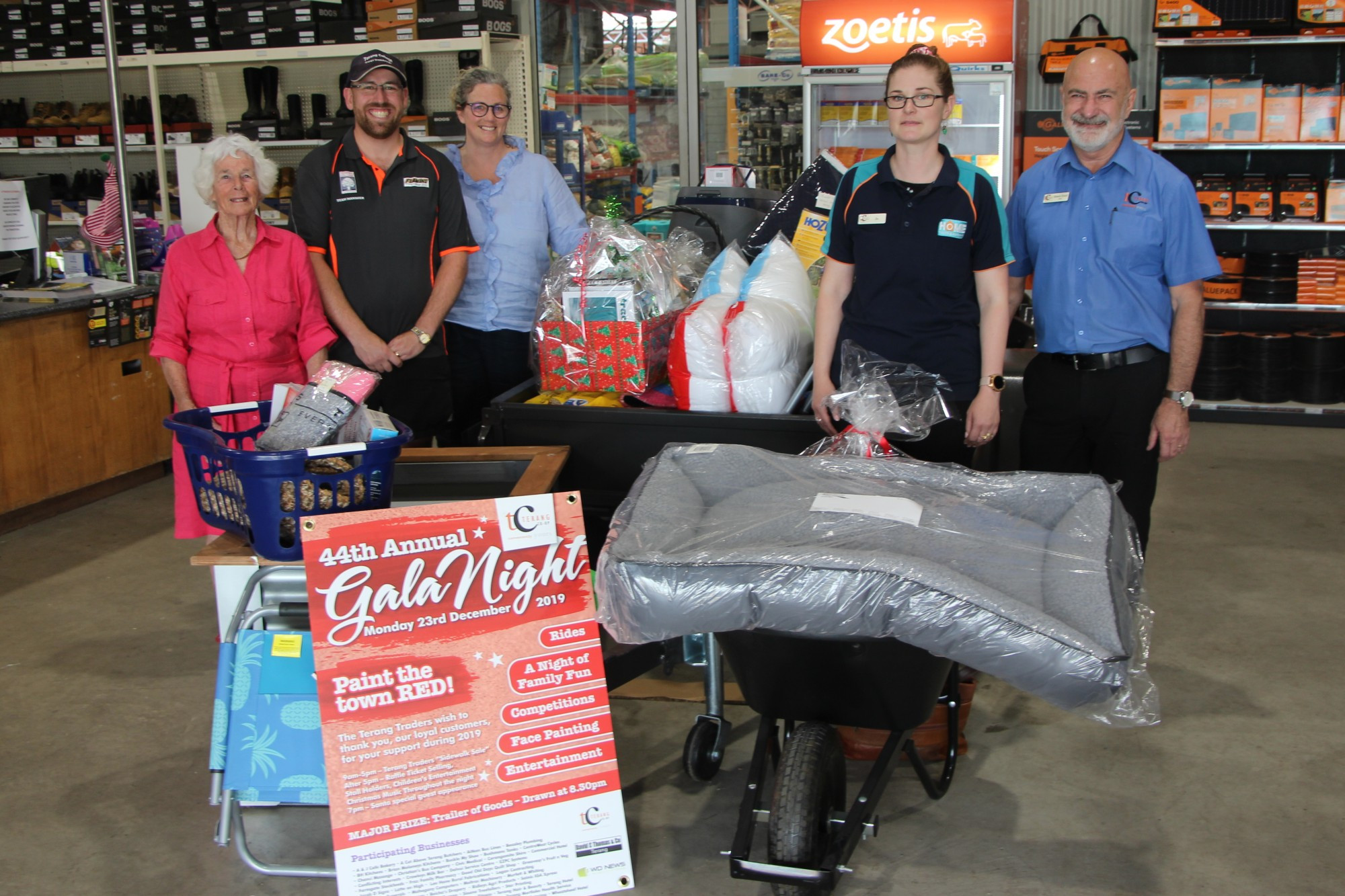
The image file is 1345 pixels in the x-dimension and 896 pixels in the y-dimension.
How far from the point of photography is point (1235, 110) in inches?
233

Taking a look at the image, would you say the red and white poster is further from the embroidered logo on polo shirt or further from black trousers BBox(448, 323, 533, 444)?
black trousers BBox(448, 323, 533, 444)

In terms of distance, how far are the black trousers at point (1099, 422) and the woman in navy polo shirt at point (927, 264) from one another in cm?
35

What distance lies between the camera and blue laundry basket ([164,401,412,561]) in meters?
2.12

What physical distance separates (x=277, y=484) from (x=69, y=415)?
10.6 ft

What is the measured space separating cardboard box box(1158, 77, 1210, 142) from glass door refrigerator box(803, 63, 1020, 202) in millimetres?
756

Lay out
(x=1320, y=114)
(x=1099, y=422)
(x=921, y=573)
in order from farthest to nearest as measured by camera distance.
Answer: (x=1320, y=114)
(x=1099, y=422)
(x=921, y=573)

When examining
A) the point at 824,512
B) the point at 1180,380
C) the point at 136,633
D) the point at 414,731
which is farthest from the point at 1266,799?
the point at 136,633

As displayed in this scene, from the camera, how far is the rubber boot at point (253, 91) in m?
7.07

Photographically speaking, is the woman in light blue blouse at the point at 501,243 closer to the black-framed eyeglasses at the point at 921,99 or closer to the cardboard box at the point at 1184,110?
the black-framed eyeglasses at the point at 921,99

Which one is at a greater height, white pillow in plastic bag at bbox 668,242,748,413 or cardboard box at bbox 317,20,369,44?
cardboard box at bbox 317,20,369,44

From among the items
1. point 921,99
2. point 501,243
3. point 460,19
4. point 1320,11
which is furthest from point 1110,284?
point 460,19

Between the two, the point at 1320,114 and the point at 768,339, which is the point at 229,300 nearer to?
the point at 768,339

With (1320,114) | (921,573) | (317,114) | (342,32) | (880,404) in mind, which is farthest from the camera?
(317,114)

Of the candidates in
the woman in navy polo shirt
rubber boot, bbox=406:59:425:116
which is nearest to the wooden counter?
rubber boot, bbox=406:59:425:116
